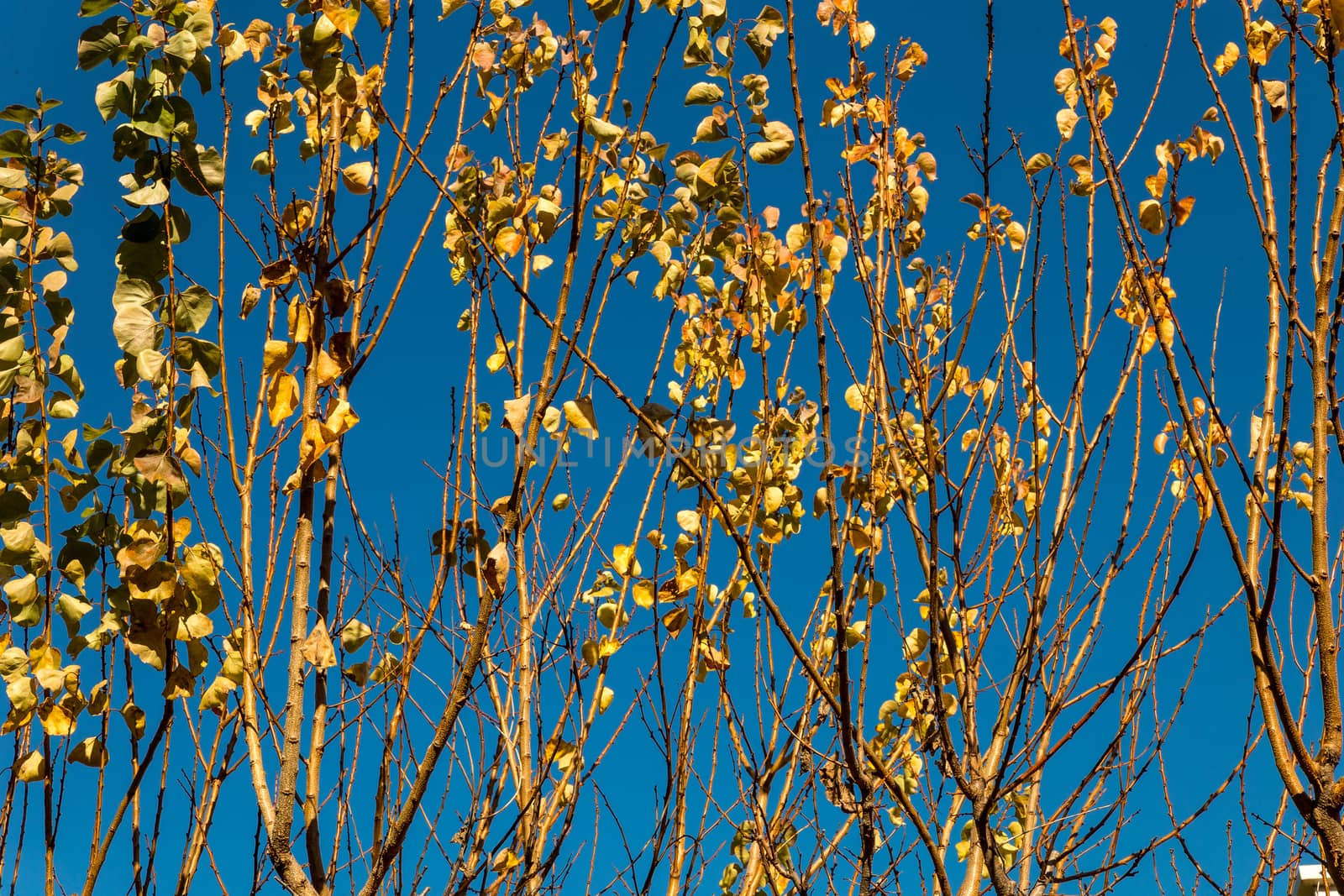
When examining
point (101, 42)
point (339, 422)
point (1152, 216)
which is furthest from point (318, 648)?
point (1152, 216)

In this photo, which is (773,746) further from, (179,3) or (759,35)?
(179,3)

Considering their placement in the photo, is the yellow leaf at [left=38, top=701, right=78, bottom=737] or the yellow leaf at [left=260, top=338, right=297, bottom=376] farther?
the yellow leaf at [left=38, top=701, right=78, bottom=737]

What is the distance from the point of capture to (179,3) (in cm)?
143

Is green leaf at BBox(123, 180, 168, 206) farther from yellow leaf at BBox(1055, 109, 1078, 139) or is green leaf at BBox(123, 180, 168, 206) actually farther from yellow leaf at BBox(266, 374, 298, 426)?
yellow leaf at BBox(1055, 109, 1078, 139)

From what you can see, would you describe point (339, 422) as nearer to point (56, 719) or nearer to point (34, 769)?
point (56, 719)

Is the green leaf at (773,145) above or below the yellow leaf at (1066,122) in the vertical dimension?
below

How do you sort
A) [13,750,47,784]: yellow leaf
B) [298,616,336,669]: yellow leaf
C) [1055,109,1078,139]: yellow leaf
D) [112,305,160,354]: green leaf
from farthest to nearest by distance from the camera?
[1055,109,1078,139]: yellow leaf → [13,750,47,784]: yellow leaf → [298,616,336,669]: yellow leaf → [112,305,160,354]: green leaf

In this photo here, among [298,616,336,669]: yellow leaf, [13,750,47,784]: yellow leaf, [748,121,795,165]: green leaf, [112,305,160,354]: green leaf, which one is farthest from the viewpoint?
[13,750,47,784]: yellow leaf

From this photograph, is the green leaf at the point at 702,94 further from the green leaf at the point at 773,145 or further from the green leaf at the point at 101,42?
the green leaf at the point at 101,42

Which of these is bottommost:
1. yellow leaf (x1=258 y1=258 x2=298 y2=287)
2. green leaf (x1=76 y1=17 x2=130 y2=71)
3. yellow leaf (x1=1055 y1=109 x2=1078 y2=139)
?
yellow leaf (x1=258 y1=258 x2=298 y2=287)

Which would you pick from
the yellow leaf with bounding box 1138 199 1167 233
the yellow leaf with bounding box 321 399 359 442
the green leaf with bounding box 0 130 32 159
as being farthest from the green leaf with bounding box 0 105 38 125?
the yellow leaf with bounding box 1138 199 1167 233

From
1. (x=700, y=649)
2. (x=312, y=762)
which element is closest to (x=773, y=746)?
(x=700, y=649)

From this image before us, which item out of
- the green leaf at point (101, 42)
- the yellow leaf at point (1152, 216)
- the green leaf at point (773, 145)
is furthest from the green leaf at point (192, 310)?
the yellow leaf at point (1152, 216)

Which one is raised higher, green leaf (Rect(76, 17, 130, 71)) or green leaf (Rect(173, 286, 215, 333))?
green leaf (Rect(76, 17, 130, 71))
